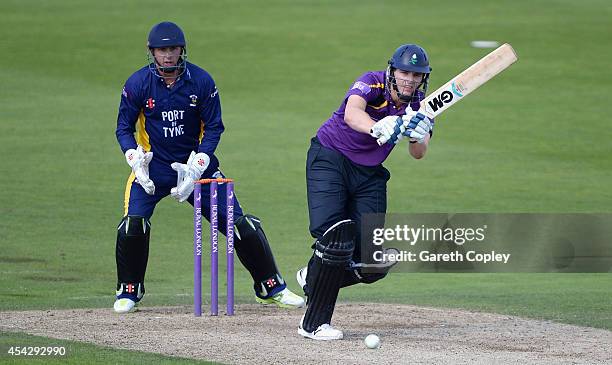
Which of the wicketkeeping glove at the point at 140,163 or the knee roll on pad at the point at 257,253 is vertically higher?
the wicketkeeping glove at the point at 140,163

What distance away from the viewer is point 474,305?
32.2 ft

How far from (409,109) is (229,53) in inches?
626

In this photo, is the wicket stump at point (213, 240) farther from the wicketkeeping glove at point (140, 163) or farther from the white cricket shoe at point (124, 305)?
the white cricket shoe at point (124, 305)

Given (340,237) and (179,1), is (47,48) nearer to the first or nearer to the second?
(179,1)

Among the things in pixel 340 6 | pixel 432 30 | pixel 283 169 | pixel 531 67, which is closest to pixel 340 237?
pixel 283 169

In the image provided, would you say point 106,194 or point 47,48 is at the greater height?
point 47,48

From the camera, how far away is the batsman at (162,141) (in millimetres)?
8992

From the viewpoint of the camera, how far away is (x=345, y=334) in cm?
823

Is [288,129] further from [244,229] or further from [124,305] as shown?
[124,305]

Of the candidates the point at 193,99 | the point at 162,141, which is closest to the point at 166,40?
the point at 193,99

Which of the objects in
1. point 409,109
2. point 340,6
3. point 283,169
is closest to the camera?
point 409,109

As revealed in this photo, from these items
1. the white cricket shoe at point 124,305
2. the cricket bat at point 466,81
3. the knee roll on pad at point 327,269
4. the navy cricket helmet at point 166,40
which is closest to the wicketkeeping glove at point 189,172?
the navy cricket helmet at point 166,40

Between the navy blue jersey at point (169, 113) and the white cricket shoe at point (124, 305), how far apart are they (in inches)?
38.6

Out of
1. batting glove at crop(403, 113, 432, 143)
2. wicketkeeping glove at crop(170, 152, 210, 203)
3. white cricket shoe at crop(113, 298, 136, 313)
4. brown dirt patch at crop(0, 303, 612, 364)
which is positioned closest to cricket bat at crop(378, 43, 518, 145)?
batting glove at crop(403, 113, 432, 143)
